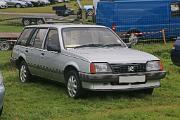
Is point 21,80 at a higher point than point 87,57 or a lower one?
lower

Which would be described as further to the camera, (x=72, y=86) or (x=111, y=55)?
(x=72, y=86)

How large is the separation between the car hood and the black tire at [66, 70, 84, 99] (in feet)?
1.34

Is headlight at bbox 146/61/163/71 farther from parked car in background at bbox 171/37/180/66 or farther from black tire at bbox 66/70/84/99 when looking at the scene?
parked car in background at bbox 171/37/180/66

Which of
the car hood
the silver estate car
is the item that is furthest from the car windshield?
the car hood

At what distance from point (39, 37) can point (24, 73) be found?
1103mm

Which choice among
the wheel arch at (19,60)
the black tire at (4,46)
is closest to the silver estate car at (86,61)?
the wheel arch at (19,60)

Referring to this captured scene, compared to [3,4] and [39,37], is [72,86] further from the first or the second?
[3,4]

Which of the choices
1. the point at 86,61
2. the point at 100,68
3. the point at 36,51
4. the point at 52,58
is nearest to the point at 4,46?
the point at 36,51

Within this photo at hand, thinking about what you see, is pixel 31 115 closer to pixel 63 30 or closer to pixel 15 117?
pixel 15 117

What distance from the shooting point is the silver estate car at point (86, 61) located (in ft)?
31.1

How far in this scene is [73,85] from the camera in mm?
9953

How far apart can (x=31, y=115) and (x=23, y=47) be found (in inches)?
161

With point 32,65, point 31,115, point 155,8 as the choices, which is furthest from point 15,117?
point 155,8

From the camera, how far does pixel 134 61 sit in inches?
380
